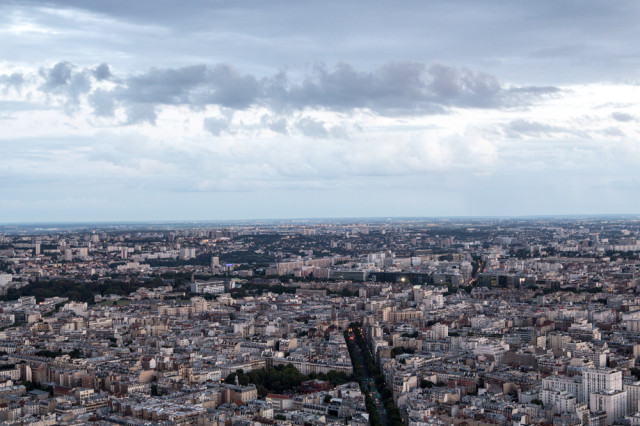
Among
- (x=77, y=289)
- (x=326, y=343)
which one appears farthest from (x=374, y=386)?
(x=77, y=289)

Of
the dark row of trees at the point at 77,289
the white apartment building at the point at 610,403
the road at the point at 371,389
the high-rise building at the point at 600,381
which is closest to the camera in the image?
the white apartment building at the point at 610,403

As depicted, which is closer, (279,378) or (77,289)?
(279,378)

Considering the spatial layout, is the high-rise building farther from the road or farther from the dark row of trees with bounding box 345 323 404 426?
the road

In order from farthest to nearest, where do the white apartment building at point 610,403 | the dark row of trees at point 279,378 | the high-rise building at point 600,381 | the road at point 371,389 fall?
the dark row of trees at point 279,378, the road at point 371,389, the high-rise building at point 600,381, the white apartment building at point 610,403

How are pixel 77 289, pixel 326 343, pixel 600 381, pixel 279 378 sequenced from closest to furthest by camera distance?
1. pixel 600 381
2. pixel 279 378
3. pixel 326 343
4. pixel 77 289

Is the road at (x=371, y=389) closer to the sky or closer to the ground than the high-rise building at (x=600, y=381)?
closer to the ground

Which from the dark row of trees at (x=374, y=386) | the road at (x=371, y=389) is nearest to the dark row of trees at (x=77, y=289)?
the dark row of trees at (x=374, y=386)

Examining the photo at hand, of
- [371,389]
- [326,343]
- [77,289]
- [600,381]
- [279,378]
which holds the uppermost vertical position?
[600,381]

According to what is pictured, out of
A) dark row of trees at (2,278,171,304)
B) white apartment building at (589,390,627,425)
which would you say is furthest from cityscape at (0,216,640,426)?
dark row of trees at (2,278,171,304)

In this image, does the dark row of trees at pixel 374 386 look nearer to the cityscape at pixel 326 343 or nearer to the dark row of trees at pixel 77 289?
the cityscape at pixel 326 343

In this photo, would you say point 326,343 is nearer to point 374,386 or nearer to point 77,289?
point 374,386
